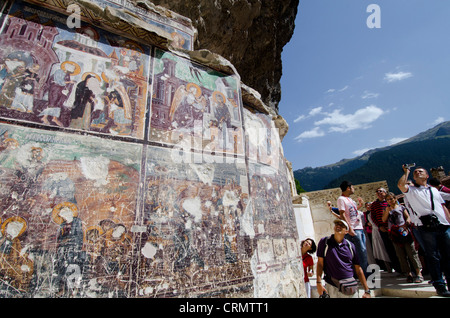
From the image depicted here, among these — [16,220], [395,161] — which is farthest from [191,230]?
[395,161]

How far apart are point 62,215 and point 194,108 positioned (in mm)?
1914

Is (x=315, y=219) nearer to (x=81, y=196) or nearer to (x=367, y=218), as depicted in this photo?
(x=367, y=218)

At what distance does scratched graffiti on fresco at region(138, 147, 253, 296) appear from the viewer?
2.23 metres

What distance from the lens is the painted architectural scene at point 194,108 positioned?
9.23ft

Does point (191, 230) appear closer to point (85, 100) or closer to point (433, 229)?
point (85, 100)

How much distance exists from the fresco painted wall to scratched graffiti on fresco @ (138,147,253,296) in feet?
0.04

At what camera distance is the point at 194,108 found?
3.12m

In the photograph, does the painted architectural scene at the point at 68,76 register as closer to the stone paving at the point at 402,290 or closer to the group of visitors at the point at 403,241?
the group of visitors at the point at 403,241

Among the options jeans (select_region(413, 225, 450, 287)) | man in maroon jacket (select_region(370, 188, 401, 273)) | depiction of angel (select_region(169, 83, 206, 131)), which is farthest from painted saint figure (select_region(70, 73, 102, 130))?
man in maroon jacket (select_region(370, 188, 401, 273))

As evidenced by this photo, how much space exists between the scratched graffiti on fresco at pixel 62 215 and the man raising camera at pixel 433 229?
10.5ft

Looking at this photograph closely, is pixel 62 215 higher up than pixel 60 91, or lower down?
lower down

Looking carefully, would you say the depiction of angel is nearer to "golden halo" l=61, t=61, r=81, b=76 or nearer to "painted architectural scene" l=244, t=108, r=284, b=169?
"painted architectural scene" l=244, t=108, r=284, b=169

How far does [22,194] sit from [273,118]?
3.90 meters
